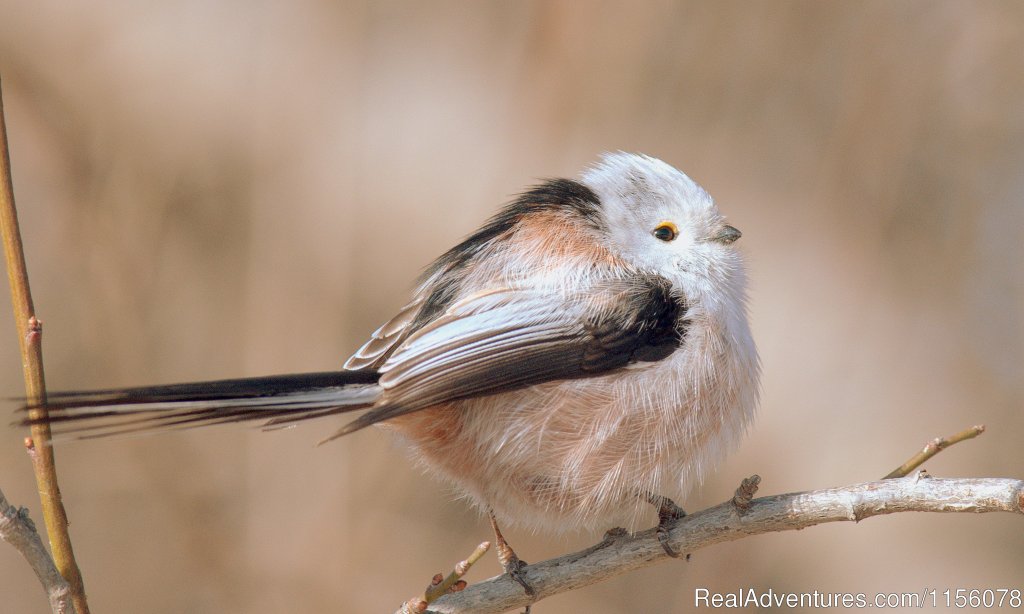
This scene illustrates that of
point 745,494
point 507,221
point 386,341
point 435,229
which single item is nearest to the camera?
point 745,494

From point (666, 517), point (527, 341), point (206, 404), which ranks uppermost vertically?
point (527, 341)

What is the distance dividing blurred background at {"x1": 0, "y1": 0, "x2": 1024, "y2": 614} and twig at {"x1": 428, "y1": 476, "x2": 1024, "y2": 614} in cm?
218

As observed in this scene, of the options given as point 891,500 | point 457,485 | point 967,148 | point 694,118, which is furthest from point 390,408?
point 967,148

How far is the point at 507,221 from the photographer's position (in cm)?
286

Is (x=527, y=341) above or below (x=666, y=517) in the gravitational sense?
above

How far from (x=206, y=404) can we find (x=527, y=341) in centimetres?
87

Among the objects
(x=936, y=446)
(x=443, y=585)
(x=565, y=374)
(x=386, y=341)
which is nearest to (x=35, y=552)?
(x=443, y=585)

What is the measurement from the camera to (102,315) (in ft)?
16.0

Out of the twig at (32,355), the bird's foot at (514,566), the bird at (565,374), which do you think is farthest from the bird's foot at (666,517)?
the twig at (32,355)

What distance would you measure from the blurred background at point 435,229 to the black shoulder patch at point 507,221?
200cm

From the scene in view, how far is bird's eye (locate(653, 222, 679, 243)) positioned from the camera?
2.88 m

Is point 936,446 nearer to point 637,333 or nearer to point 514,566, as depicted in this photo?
point 637,333

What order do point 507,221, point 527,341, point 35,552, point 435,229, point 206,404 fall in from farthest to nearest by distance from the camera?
point 435,229
point 507,221
point 527,341
point 206,404
point 35,552

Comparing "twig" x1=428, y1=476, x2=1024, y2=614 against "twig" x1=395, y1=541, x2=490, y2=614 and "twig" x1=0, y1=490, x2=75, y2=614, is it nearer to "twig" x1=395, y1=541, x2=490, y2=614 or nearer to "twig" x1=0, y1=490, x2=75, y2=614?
"twig" x1=395, y1=541, x2=490, y2=614
